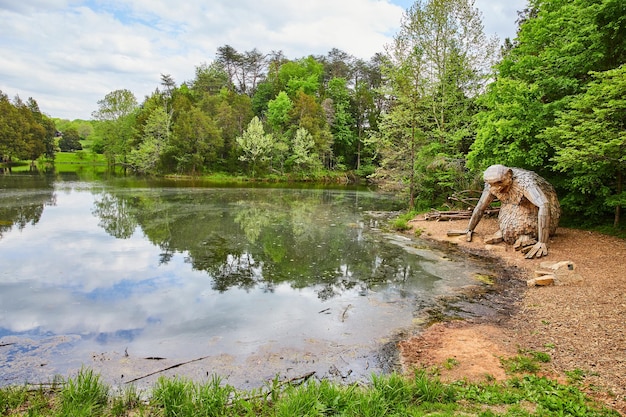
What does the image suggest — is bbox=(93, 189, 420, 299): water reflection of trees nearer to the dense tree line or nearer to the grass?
the grass

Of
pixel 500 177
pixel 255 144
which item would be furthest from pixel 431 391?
pixel 255 144

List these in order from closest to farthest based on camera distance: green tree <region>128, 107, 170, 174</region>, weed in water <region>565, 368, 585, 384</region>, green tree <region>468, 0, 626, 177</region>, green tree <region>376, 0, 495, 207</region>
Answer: weed in water <region>565, 368, 585, 384</region>, green tree <region>468, 0, 626, 177</region>, green tree <region>376, 0, 495, 207</region>, green tree <region>128, 107, 170, 174</region>

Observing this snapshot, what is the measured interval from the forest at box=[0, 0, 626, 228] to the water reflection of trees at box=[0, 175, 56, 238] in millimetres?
16475

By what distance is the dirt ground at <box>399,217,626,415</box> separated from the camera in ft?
15.6

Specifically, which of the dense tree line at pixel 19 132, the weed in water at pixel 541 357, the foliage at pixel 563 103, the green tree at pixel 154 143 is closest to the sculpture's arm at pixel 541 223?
the foliage at pixel 563 103

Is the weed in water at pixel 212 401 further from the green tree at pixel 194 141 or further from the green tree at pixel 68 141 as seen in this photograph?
the green tree at pixel 68 141

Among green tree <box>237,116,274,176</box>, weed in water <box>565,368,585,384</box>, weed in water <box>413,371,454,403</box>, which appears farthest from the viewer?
green tree <box>237,116,274,176</box>

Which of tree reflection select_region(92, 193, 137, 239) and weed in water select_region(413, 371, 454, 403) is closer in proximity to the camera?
weed in water select_region(413, 371, 454, 403)

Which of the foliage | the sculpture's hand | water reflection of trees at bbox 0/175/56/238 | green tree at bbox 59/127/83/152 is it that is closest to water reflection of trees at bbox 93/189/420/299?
water reflection of trees at bbox 0/175/56/238

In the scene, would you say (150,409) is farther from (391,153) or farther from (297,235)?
(391,153)

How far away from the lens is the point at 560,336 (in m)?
5.76

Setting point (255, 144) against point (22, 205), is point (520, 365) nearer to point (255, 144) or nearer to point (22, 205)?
point (22, 205)

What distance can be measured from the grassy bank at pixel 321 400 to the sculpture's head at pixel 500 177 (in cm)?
802

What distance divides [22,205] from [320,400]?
2185 centimetres
